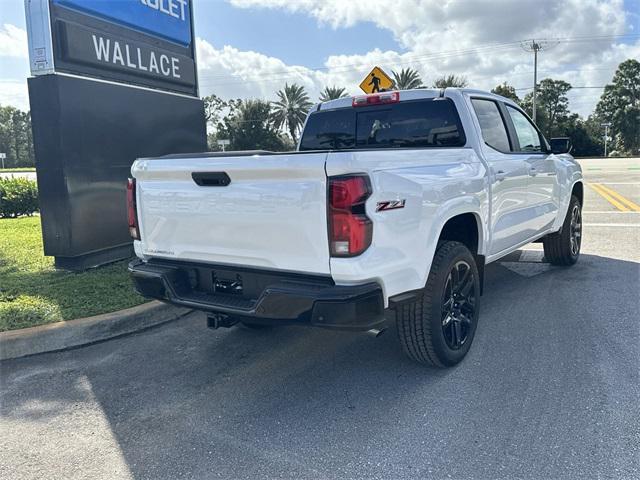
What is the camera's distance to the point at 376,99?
4.83 metres

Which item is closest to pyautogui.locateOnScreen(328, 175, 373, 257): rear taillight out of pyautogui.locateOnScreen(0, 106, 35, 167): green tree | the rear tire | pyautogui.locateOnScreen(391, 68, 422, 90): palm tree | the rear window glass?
the rear window glass

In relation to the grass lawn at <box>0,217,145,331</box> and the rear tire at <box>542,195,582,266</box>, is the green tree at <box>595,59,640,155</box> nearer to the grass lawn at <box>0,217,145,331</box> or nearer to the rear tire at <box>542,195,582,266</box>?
the rear tire at <box>542,195,582,266</box>

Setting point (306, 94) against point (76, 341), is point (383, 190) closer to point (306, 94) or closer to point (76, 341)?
point (76, 341)

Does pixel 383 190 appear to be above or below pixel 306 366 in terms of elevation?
above

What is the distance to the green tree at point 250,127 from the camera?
59.9 meters

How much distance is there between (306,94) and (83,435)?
6367 centimetres

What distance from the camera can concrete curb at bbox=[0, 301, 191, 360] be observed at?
14.5ft

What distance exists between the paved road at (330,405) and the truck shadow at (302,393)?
0.04ft

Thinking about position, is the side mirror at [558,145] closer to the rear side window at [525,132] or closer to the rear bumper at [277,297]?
the rear side window at [525,132]

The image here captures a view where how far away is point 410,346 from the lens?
144 inches

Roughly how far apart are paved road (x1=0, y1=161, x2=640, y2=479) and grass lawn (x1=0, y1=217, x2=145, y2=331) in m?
0.64

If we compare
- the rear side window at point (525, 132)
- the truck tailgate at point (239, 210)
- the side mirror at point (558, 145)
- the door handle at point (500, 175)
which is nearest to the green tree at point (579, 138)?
the side mirror at point (558, 145)

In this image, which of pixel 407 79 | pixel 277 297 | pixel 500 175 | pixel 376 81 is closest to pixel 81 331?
pixel 277 297

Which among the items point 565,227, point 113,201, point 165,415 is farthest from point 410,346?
point 113,201
